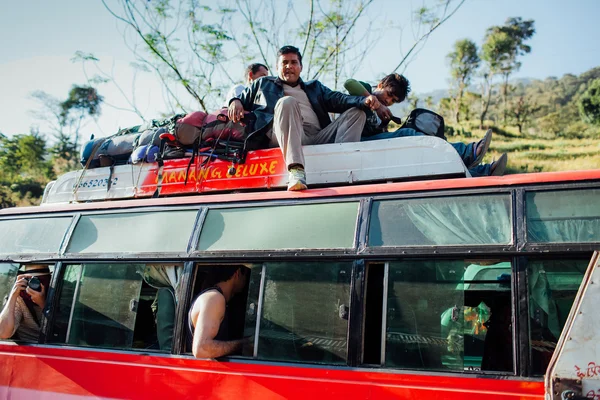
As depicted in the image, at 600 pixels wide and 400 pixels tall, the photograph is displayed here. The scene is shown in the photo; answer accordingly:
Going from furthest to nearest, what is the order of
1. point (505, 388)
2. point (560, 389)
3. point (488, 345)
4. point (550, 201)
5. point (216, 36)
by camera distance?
point (216, 36)
point (488, 345)
point (550, 201)
point (505, 388)
point (560, 389)

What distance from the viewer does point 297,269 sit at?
393 centimetres

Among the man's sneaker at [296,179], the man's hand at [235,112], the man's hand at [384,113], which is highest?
the man's hand at [384,113]

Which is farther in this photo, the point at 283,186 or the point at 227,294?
the point at 283,186

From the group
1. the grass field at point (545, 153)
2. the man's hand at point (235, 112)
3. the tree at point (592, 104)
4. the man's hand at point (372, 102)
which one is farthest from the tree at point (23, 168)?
the tree at point (592, 104)

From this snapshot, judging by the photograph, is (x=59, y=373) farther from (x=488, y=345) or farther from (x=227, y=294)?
(x=488, y=345)


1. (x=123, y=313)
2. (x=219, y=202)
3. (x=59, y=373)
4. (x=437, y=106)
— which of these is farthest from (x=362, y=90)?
(x=437, y=106)

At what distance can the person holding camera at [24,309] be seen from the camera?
4871 millimetres

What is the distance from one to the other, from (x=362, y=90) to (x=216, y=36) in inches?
296

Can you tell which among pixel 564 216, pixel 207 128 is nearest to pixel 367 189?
pixel 564 216

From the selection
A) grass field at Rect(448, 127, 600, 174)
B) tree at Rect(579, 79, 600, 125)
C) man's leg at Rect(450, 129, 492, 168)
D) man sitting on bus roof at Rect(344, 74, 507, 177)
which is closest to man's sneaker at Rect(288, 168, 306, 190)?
man sitting on bus roof at Rect(344, 74, 507, 177)

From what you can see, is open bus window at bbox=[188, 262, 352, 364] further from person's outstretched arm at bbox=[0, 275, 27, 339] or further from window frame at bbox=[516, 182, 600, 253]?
person's outstretched arm at bbox=[0, 275, 27, 339]

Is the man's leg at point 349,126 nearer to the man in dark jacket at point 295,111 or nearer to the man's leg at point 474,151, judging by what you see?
the man in dark jacket at point 295,111

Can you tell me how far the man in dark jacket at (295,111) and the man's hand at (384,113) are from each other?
196mm

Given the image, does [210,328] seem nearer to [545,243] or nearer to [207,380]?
[207,380]
